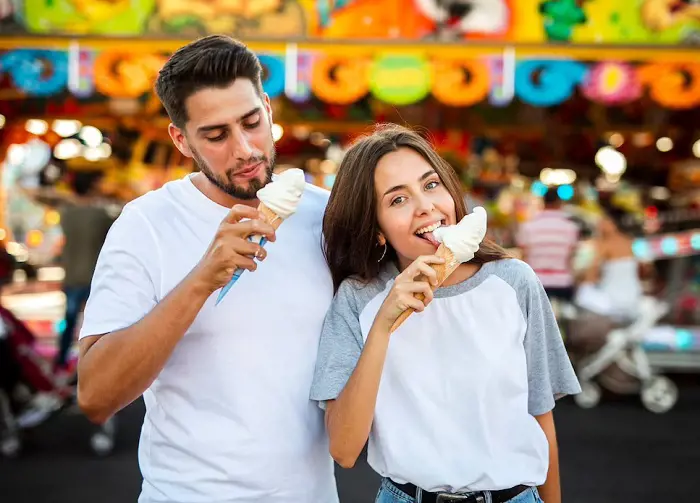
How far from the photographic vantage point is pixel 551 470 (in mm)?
2053

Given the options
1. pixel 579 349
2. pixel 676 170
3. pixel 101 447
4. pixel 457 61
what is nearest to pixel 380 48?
pixel 457 61

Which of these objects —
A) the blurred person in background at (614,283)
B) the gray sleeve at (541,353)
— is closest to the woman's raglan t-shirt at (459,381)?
the gray sleeve at (541,353)

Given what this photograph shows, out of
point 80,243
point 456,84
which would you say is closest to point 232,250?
point 456,84

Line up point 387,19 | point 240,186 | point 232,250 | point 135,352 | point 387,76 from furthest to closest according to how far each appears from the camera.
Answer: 1. point 387,19
2. point 387,76
3. point 240,186
4. point 135,352
5. point 232,250

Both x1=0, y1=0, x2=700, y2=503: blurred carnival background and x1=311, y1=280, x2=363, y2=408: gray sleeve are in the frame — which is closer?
x1=311, y1=280, x2=363, y2=408: gray sleeve

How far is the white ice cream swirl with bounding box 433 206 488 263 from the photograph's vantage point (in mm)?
1811

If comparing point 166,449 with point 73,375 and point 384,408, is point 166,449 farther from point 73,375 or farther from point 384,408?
point 73,375

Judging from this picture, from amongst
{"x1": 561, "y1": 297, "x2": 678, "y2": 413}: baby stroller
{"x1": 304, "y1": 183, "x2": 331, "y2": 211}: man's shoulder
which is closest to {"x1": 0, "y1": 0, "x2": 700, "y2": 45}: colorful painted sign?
{"x1": 561, "y1": 297, "x2": 678, "y2": 413}: baby stroller

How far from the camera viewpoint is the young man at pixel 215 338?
6.15 feet

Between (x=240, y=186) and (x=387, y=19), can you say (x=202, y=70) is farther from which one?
(x=387, y=19)

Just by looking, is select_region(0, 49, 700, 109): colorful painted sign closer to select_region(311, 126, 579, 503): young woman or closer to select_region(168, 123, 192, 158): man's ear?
select_region(168, 123, 192, 158): man's ear

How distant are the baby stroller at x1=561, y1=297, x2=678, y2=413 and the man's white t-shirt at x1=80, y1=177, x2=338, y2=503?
5.74 meters

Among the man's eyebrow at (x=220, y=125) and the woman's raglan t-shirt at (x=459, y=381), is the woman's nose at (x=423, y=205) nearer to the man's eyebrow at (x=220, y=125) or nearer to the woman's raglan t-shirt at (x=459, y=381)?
the woman's raglan t-shirt at (x=459, y=381)

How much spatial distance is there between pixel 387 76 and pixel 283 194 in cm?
531
